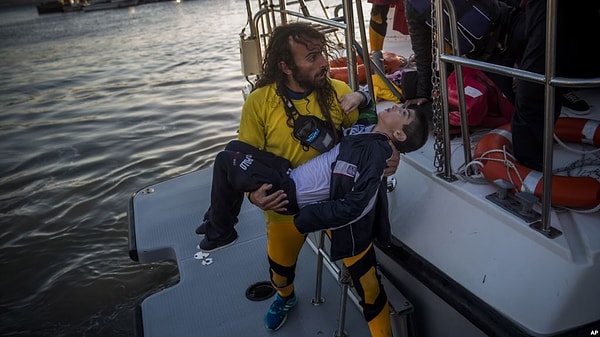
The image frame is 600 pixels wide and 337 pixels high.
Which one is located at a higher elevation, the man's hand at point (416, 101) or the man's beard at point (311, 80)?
the man's beard at point (311, 80)

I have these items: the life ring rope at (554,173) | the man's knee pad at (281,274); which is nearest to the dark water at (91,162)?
the man's knee pad at (281,274)

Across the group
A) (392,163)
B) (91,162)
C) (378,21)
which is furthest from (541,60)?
(91,162)

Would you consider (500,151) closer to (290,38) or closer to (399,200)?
(399,200)

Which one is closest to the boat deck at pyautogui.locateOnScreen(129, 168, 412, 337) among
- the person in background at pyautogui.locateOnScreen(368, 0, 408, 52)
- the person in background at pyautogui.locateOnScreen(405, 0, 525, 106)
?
the person in background at pyautogui.locateOnScreen(405, 0, 525, 106)

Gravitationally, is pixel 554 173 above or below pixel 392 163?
below

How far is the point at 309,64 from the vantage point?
1.84 metres

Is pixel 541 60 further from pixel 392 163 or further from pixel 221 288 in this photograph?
pixel 221 288

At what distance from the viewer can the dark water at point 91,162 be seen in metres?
3.62

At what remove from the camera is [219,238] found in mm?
1965

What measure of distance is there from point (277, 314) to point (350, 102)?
106cm

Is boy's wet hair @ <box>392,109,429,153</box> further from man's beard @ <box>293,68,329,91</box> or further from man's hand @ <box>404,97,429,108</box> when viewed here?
man's hand @ <box>404,97,429,108</box>

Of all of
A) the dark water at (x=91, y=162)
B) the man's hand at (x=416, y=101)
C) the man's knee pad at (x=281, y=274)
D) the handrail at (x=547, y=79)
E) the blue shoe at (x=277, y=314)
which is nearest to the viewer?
the handrail at (x=547, y=79)

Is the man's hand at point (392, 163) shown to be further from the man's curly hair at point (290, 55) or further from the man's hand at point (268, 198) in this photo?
the man's hand at point (268, 198)

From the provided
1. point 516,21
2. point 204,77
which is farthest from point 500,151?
point 204,77
